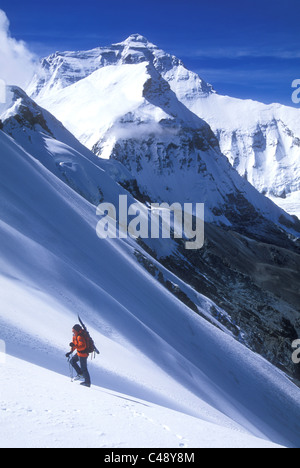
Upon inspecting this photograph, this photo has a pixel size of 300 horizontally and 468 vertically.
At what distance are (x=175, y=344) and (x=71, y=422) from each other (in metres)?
18.9

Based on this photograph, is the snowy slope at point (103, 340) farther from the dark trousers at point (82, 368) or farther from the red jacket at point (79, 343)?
the red jacket at point (79, 343)

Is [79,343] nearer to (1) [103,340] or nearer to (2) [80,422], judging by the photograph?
(2) [80,422]

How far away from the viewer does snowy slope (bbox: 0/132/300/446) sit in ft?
24.5

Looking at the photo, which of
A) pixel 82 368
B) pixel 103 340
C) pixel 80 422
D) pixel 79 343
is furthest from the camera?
pixel 103 340

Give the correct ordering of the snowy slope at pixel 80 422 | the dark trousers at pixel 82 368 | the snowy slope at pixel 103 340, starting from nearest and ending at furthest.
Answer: the snowy slope at pixel 80 422 → the snowy slope at pixel 103 340 → the dark trousers at pixel 82 368

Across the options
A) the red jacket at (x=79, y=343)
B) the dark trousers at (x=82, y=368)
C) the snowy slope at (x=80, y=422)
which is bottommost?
the snowy slope at (x=80, y=422)

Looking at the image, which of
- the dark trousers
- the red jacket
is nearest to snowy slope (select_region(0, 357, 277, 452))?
the dark trousers

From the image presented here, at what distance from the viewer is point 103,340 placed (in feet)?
52.5

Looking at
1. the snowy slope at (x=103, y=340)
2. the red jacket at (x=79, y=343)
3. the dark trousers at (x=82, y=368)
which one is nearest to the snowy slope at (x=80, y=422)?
the snowy slope at (x=103, y=340)

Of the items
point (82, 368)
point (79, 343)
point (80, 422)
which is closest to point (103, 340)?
point (79, 343)

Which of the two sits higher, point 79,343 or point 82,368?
A: point 79,343

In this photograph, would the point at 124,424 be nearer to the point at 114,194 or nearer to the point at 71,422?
the point at 71,422

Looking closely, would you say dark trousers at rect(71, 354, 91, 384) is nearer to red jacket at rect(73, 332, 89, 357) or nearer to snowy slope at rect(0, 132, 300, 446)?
red jacket at rect(73, 332, 89, 357)

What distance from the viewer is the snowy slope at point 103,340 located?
24.5ft
